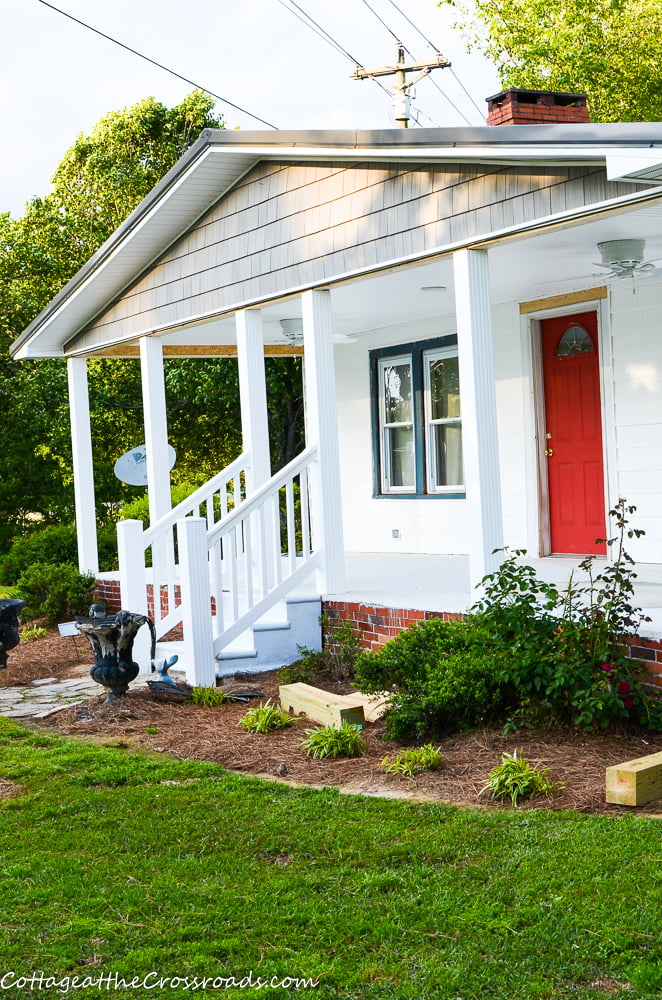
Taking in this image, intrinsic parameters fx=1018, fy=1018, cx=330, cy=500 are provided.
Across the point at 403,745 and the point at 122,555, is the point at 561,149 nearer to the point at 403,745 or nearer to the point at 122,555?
the point at 403,745

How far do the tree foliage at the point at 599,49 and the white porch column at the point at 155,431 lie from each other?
15116 millimetres

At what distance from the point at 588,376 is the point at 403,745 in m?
4.71

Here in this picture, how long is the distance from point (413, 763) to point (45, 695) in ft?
13.2

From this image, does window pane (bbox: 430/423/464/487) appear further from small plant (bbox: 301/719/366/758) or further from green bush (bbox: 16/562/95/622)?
small plant (bbox: 301/719/366/758)

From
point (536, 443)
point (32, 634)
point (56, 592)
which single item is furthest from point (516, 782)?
point (56, 592)

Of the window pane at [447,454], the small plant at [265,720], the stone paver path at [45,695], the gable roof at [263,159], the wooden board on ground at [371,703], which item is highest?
the gable roof at [263,159]

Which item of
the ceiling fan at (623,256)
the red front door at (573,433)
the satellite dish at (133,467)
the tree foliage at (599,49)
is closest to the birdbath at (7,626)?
the satellite dish at (133,467)

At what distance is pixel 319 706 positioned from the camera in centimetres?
629

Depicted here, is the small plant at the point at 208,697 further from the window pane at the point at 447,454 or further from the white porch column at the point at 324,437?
the window pane at the point at 447,454

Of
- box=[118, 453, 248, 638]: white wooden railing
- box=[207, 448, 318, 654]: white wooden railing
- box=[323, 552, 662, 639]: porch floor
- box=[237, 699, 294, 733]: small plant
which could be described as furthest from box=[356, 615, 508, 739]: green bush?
box=[118, 453, 248, 638]: white wooden railing

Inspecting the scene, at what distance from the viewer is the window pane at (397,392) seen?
36.9 ft

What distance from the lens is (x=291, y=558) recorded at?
8.25 m

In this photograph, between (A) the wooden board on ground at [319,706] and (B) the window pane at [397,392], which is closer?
(A) the wooden board on ground at [319,706]

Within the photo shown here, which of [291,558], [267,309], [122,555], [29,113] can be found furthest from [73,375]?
[29,113]
